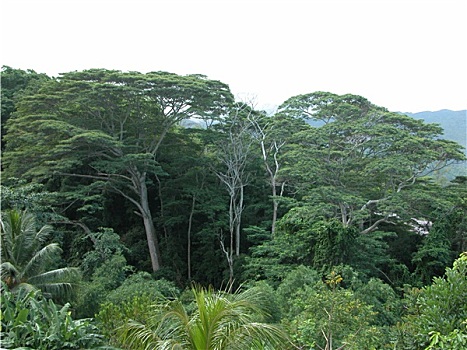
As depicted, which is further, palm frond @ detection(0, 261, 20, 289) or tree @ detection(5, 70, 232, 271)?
tree @ detection(5, 70, 232, 271)

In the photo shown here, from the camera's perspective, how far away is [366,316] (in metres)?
6.07

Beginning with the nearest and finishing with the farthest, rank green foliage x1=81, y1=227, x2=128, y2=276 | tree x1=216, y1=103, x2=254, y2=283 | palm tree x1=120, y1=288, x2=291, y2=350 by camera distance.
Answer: palm tree x1=120, y1=288, x2=291, y2=350 < green foliage x1=81, y1=227, x2=128, y2=276 < tree x1=216, y1=103, x2=254, y2=283

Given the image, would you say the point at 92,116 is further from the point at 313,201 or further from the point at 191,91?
the point at 313,201

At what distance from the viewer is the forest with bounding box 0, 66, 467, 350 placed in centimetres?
866

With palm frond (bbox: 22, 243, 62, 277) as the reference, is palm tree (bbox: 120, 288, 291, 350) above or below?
above

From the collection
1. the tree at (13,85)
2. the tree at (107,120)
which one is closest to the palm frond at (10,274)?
the tree at (107,120)

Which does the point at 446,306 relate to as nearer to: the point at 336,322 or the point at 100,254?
the point at 336,322

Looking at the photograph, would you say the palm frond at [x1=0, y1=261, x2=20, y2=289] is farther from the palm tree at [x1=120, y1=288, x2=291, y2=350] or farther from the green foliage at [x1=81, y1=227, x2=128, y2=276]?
the palm tree at [x1=120, y1=288, x2=291, y2=350]

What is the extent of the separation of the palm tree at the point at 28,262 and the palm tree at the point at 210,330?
533 cm

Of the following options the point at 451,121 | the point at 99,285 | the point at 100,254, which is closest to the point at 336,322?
the point at 99,285

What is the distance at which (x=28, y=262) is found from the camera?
7.87 m

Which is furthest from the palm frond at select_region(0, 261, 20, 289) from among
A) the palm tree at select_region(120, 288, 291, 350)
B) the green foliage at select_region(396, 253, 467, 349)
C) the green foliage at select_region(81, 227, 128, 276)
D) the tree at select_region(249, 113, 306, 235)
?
the tree at select_region(249, 113, 306, 235)

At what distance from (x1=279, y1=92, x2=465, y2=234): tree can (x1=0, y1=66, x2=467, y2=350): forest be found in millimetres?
45

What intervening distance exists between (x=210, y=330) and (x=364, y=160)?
10.7m
